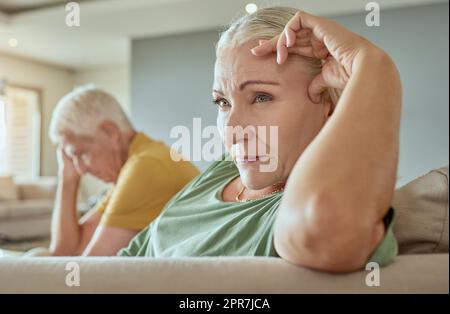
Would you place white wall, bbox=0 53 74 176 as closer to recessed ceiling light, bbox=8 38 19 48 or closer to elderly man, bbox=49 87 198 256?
recessed ceiling light, bbox=8 38 19 48

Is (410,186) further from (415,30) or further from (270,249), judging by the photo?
(415,30)

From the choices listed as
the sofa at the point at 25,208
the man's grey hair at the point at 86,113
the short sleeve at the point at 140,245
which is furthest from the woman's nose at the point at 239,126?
the sofa at the point at 25,208

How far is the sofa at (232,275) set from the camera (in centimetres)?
56

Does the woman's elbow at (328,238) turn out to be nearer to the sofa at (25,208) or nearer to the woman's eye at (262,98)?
the woman's eye at (262,98)

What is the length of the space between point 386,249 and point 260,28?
48 cm

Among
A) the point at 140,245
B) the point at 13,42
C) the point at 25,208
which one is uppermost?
the point at 13,42

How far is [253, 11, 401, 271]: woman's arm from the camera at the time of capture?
0.53 metres

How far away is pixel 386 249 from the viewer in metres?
0.59

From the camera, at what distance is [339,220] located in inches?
20.6

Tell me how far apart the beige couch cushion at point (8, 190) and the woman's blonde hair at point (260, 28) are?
6.19 metres

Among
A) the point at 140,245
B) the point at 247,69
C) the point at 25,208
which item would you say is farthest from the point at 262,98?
the point at 25,208

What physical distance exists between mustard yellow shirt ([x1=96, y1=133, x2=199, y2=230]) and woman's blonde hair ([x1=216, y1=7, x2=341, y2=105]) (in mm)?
770

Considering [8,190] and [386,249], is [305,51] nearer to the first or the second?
[386,249]

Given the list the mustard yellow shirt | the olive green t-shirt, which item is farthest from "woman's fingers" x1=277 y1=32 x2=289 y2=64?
the mustard yellow shirt
